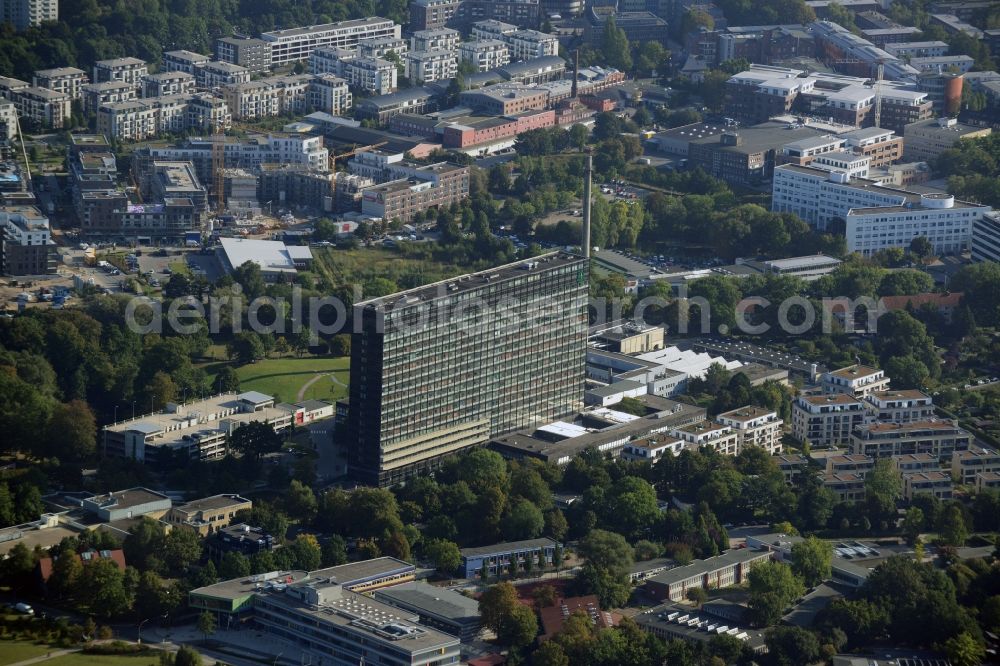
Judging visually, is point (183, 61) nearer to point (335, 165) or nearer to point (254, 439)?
point (335, 165)

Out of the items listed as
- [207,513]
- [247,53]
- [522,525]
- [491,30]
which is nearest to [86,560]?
[207,513]

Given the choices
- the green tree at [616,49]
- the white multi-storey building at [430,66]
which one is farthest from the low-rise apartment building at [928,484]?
the green tree at [616,49]

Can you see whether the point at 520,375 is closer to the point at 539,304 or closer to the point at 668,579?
the point at 539,304

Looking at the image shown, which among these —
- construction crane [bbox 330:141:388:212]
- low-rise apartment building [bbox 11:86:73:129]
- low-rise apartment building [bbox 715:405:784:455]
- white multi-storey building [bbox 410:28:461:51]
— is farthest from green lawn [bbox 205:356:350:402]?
white multi-storey building [bbox 410:28:461:51]

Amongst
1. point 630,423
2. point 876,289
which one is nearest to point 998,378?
point 876,289

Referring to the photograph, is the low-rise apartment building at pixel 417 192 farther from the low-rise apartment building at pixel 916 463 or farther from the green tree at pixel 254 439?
the low-rise apartment building at pixel 916 463
